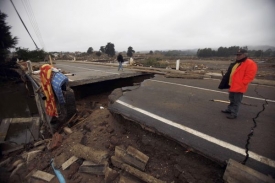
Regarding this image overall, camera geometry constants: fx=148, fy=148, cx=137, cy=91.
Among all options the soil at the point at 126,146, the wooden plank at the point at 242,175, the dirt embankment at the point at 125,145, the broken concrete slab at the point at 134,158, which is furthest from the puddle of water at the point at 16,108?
the wooden plank at the point at 242,175

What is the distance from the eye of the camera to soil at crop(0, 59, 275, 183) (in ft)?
9.32

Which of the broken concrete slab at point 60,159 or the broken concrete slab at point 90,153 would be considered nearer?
the broken concrete slab at point 90,153

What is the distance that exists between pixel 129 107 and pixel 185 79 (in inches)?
214

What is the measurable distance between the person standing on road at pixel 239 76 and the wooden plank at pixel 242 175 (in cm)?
195

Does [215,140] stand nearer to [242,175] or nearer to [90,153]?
[242,175]

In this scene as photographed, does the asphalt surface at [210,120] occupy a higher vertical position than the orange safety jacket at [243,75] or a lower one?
lower

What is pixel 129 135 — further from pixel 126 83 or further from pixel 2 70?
pixel 2 70

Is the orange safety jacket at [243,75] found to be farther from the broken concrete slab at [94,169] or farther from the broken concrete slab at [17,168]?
the broken concrete slab at [17,168]

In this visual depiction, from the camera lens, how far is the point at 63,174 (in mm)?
3723

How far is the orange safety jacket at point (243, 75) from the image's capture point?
3598 millimetres

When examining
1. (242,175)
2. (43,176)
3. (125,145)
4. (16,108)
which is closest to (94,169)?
(125,145)

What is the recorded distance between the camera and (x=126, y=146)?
380 cm

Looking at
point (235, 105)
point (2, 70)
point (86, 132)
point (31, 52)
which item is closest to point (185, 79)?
point (235, 105)

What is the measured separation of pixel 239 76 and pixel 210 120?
4.39 feet
